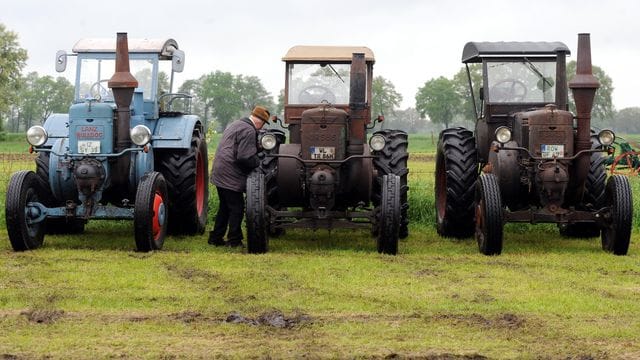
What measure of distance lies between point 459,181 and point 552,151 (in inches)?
60.9

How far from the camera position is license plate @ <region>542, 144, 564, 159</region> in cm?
1188

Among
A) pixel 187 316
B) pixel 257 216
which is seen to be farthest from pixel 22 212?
pixel 187 316

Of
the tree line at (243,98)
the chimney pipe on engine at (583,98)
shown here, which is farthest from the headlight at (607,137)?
the tree line at (243,98)

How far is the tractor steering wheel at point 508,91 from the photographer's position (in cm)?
1357

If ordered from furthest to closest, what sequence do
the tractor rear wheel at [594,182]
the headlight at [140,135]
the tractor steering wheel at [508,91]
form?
the tractor steering wheel at [508,91] < the tractor rear wheel at [594,182] < the headlight at [140,135]

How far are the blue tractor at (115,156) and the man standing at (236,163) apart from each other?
2.35 feet

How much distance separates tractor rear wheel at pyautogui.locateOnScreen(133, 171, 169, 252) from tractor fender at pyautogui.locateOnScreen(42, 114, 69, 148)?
4.64ft

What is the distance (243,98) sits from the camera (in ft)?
275

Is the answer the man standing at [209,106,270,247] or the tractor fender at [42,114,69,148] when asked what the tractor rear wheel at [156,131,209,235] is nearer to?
the man standing at [209,106,270,247]

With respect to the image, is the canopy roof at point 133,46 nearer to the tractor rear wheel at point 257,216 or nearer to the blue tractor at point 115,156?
the blue tractor at point 115,156

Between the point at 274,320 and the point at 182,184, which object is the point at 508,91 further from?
the point at 274,320

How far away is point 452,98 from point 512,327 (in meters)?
95.9

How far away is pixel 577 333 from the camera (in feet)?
23.9

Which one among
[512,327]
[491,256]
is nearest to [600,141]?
[491,256]
